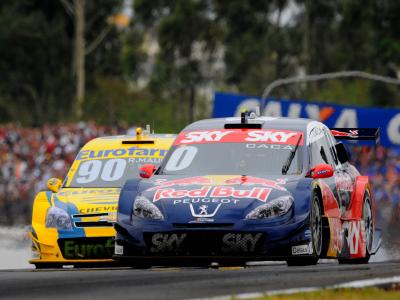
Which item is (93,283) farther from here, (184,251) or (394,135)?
(394,135)

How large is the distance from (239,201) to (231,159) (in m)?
1.17

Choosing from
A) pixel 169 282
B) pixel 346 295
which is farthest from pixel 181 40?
pixel 346 295

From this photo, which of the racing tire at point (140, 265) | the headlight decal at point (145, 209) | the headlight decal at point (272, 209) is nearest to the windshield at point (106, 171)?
the racing tire at point (140, 265)

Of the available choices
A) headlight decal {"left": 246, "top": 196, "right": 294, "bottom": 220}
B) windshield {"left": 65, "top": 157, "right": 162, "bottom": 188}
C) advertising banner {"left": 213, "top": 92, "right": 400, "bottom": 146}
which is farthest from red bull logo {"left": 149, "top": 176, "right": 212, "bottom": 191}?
advertising banner {"left": 213, "top": 92, "right": 400, "bottom": 146}

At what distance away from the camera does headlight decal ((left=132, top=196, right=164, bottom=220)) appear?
1217 cm

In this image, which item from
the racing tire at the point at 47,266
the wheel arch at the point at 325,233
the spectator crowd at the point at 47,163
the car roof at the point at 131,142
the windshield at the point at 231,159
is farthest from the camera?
the spectator crowd at the point at 47,163

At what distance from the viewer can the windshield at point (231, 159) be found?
13.0 metres

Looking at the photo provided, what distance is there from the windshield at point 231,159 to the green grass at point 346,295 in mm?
3778

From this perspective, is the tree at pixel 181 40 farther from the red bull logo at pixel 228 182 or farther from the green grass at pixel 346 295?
the green grass at pixel 346 295

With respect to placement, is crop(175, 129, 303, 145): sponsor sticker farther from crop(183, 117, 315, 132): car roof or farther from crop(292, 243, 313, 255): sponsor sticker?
crop(292, 243, 313, 255): sponsor sticker

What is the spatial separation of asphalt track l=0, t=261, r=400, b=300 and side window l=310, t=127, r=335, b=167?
198 centimetres

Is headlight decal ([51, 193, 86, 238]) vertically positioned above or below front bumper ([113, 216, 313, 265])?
below

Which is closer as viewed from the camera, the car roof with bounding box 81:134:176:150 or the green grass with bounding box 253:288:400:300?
the green grass with bounding box 253:288:400:300

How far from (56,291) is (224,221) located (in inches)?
106
